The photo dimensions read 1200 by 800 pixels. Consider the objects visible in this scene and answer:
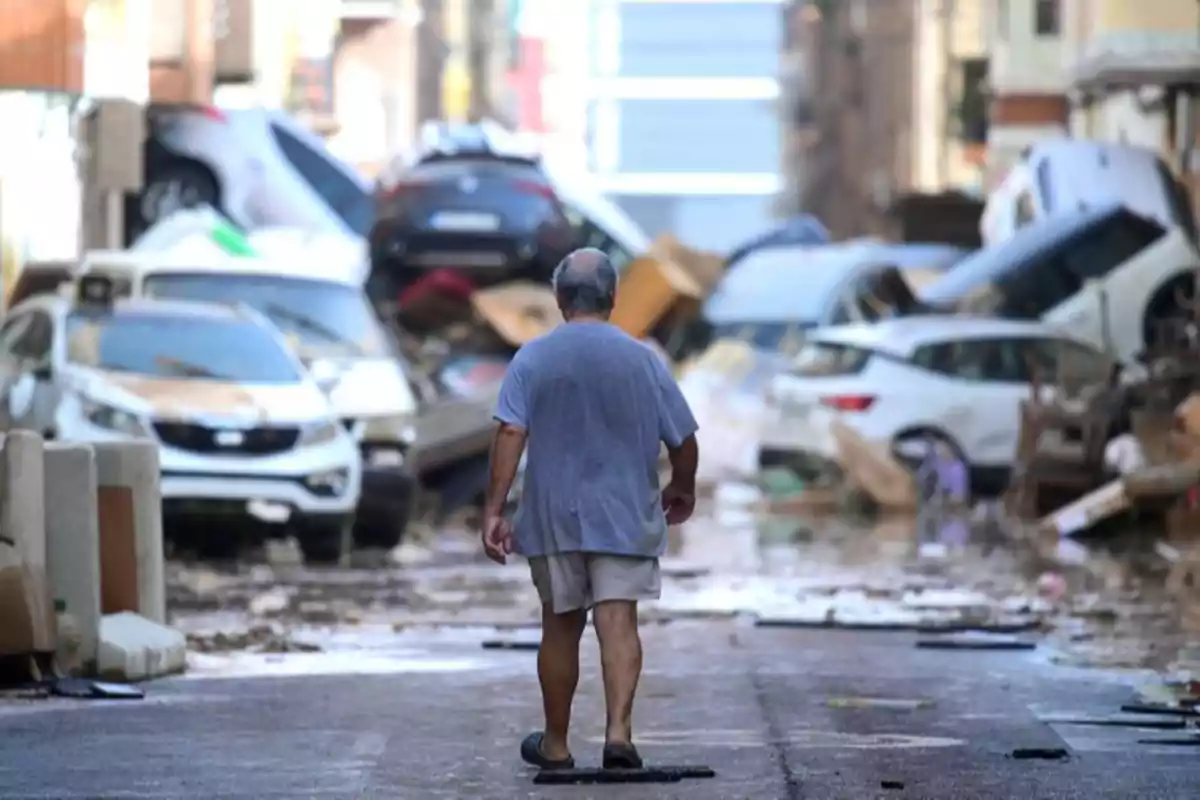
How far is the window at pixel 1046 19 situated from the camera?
182ft

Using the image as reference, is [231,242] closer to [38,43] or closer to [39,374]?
[38,43]

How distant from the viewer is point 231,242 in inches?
1161

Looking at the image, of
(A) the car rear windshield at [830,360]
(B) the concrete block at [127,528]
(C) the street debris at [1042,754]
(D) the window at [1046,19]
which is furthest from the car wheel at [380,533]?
(D) the window at [1046,19]

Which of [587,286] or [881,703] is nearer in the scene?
[587,286]

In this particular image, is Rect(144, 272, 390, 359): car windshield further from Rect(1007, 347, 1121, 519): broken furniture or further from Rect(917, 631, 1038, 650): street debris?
Rect(917, 631, 1038, 650): street debris

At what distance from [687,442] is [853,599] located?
29.5ft

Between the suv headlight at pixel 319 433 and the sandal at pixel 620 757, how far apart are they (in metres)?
12.1

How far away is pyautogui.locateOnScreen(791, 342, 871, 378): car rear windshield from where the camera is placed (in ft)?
97.3

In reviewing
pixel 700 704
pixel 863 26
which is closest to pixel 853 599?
pixel 700 704

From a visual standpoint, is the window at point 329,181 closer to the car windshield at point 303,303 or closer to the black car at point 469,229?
the black car at point 469,229

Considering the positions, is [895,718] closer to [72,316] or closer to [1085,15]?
[72,316]

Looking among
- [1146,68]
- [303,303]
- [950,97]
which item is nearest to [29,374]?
[303,303]

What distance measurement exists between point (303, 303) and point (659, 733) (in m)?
14.6

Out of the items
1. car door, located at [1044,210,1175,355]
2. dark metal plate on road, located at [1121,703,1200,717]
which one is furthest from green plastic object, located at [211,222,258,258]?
dark metal plate on road, located at [1121,703,1200,717]
